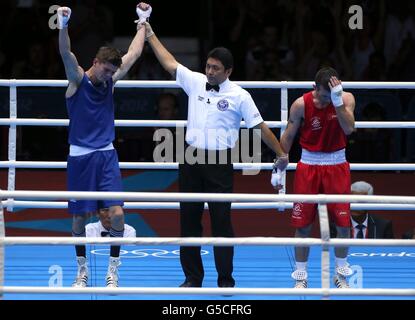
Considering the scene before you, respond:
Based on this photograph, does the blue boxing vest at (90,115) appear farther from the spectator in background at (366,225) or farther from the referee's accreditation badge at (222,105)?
the spectator in background at (366,225)

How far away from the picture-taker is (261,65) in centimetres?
1256

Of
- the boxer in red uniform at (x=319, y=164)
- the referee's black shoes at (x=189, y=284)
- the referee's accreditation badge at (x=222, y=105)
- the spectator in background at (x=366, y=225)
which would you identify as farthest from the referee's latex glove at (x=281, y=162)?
the spectator in background at (x=366, y=225)

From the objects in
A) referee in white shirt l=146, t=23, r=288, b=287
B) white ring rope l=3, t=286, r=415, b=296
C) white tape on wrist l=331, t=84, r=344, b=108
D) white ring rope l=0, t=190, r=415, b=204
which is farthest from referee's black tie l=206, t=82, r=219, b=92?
white ring rope l=3, t=286, r=415, b=296

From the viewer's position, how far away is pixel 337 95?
6.78 meters

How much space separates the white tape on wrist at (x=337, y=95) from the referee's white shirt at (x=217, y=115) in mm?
517

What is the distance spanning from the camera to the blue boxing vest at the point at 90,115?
6.86 m

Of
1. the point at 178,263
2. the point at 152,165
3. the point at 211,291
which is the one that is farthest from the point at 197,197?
the point at 152,165

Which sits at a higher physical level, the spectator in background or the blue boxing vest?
the blue boxing vest

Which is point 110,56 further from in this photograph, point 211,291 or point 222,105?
point 211,291

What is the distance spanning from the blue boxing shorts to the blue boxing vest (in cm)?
9

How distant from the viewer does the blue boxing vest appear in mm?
6863

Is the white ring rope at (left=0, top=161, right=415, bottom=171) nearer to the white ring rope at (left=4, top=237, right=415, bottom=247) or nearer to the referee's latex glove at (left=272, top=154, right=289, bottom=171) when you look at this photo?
the referee's latex glove at (left=272, top=154, right=289, bottom=171)

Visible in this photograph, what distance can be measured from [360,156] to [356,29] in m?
1.80

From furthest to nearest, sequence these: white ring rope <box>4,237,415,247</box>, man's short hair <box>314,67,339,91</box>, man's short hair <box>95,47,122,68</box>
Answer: man's short hair <box>314,67,339,91</box> → man's short hair <box>95,47,122,68</box> → white ring rope <box>4,237,415,247</box>
